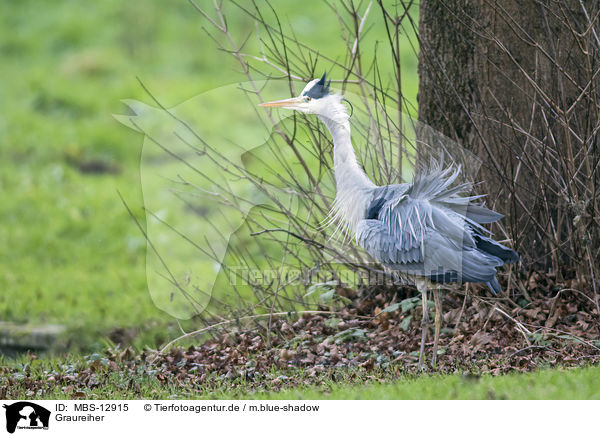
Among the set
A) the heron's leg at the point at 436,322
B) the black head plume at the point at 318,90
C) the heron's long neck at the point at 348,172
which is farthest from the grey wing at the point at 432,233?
the black head plume at the point at 318,90

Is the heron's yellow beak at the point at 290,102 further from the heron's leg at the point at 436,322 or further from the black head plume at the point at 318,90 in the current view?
the heron's leg at the point at 436,322

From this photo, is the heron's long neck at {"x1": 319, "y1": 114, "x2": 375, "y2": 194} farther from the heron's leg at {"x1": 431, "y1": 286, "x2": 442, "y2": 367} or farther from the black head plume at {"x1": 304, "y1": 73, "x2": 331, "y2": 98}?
the heron's leg at {"x1": 431, "y1": 286, "x2": 442, "y2": 367}

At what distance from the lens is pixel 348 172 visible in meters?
5.76

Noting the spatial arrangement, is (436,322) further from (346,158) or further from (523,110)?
(523,110)

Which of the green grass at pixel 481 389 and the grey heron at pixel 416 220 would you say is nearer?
the green grass at pixel 481 389

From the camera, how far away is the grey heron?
17.8 ft

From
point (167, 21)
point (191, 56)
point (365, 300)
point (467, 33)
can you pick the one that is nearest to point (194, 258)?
point (365, 300)

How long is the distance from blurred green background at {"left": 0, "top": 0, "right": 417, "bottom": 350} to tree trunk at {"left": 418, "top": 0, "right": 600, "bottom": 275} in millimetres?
2313
